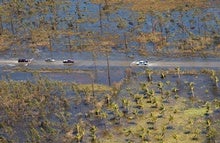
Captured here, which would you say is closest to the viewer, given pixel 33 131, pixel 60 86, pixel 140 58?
pixel 33 131

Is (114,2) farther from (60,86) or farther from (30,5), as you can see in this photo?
(60,86)

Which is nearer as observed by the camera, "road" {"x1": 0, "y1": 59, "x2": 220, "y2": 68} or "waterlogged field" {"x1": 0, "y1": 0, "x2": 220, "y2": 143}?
"waterlogged field" {"x1": 0, "y1": 0, "x2": 220, "y2": 143}

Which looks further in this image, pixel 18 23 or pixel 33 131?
pixel 18 23

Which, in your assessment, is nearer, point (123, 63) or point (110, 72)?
point (110, 72)

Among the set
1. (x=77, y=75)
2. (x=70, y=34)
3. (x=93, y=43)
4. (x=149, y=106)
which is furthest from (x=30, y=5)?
(x=149, y=106)

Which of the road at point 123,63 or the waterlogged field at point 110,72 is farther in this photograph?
the road at point 123,63

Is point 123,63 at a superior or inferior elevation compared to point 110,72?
superior

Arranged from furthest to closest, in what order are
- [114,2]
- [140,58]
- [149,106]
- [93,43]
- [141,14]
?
[114,2], [141,14], [93,43], [140,58], [149,106]

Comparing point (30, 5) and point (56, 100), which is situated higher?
point (30, 5)
